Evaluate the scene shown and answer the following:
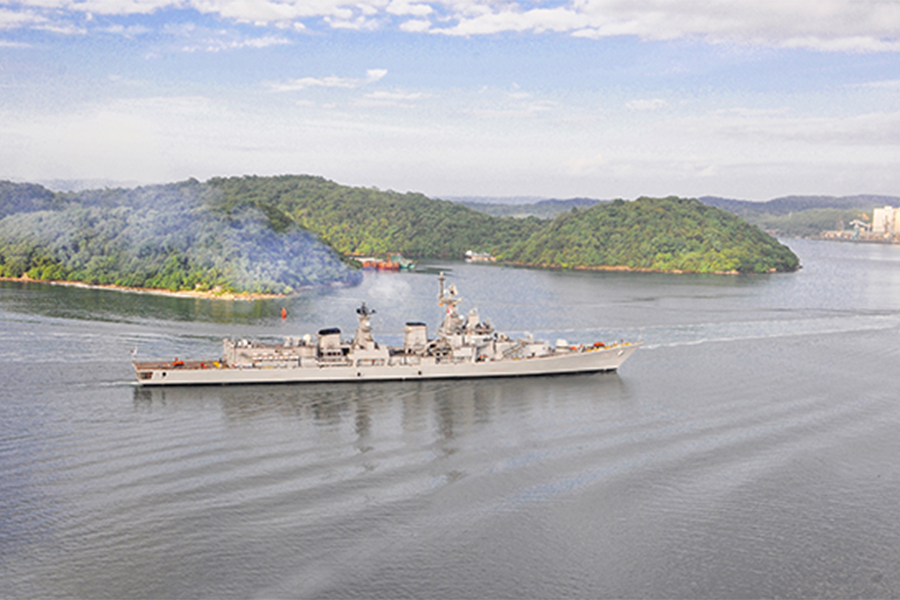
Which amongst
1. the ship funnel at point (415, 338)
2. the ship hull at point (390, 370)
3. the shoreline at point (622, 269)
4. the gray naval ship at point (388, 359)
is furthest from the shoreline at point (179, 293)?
the shoreline at point (622, 269)

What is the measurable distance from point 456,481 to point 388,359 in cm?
1705

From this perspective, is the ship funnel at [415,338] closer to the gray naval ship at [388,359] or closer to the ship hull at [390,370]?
the gray naval ship at [388,359]

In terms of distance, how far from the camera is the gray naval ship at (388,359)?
41.9 meters

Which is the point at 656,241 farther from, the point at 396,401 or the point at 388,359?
the point at 396,401

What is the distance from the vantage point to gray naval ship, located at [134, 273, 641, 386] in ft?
137

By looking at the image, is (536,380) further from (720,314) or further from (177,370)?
(720,314)

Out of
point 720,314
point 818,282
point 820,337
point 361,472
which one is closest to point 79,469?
point 361,472

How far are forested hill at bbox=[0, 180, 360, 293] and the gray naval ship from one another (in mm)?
48204

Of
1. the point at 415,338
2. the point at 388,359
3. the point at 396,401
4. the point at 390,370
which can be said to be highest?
the point at 415,338

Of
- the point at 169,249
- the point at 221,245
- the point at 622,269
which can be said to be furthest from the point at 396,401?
the point at 622,269

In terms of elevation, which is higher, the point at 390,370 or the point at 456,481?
the point at 390,370

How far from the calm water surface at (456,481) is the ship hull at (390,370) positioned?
91 cm

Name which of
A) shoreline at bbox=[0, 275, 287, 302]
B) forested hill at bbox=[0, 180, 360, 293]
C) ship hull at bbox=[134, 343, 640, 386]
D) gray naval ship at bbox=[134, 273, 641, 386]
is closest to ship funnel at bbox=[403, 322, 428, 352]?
gray naval ship at bbox=[134, 273, 641, 386]

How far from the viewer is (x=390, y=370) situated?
4344cm
